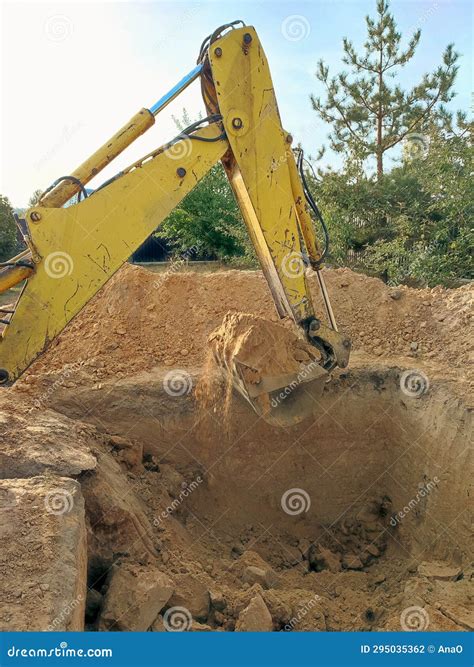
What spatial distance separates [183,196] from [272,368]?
1511 millimetres

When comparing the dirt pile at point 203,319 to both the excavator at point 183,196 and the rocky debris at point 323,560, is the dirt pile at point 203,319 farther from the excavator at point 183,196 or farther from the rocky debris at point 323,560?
the rocky debris at point 323,560

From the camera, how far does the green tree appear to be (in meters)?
20.4

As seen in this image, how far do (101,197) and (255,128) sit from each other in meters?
1.37

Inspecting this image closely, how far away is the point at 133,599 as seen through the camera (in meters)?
3.44

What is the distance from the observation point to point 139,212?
407 centimetres

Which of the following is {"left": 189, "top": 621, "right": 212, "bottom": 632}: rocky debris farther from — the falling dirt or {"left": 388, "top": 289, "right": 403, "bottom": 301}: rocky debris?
{"left": 388, "top": 289, "right": 403, "bottom": 301}: rocky debris

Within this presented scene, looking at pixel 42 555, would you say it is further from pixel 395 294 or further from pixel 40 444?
pixel 395 294

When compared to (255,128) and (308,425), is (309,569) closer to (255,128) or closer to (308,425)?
(308,425)

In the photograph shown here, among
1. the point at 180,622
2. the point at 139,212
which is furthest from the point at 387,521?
the point at 139,212

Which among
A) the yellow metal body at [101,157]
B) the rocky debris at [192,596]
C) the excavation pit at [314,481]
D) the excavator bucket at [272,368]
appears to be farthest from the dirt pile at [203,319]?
the rocky debris at [192,596]

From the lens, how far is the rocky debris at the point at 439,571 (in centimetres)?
462

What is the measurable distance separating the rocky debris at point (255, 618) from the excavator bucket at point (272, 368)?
147 centimetres

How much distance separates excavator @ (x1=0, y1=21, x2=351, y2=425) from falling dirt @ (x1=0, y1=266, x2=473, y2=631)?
14.6 inches

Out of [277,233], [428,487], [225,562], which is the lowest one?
[225,562]
